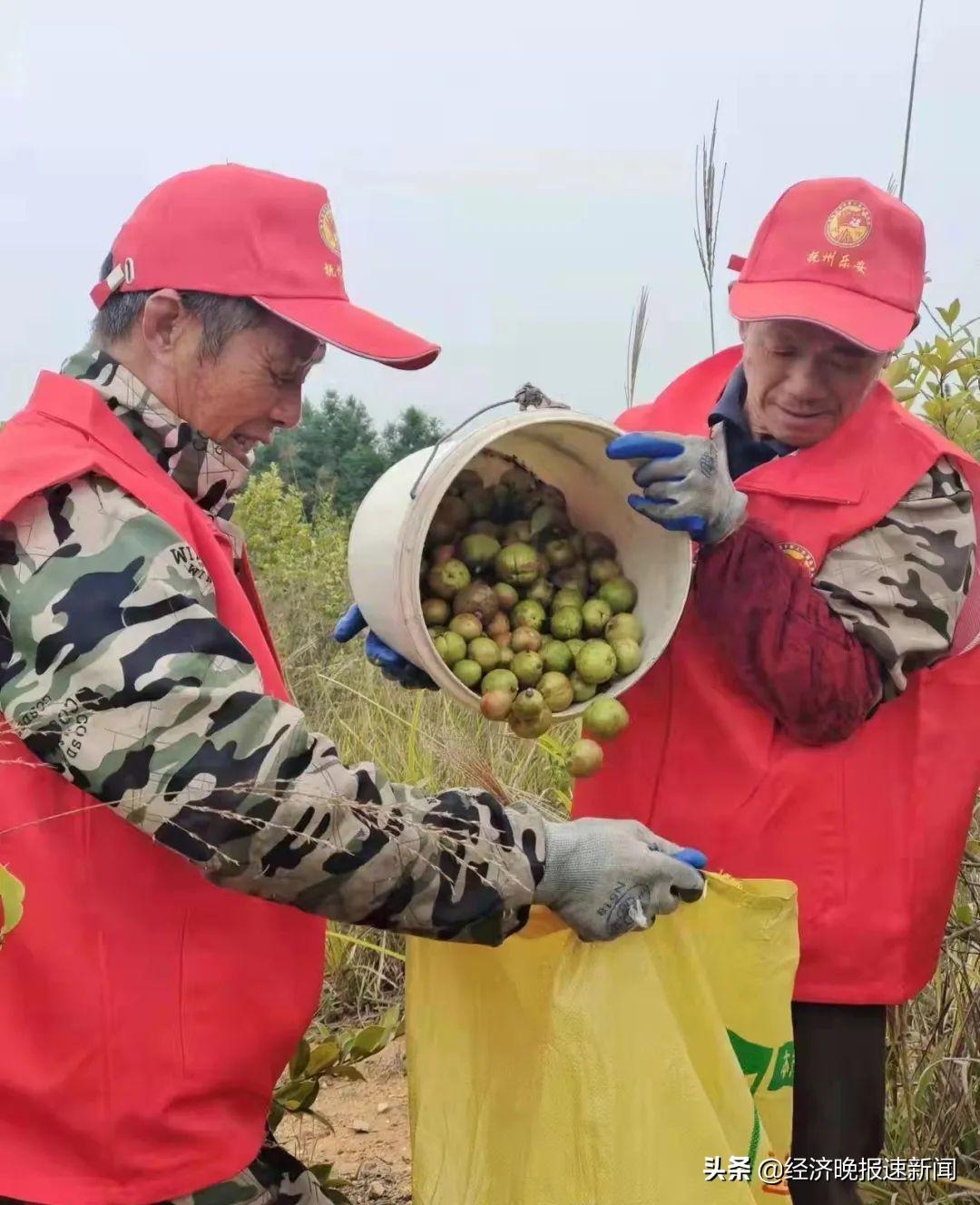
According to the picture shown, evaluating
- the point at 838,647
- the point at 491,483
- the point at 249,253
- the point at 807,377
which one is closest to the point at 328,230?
the point at 249,253

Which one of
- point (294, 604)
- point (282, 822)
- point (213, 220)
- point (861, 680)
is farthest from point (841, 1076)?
point (294, 604)

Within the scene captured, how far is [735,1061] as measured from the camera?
1.61 m

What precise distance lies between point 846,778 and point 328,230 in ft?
3.86

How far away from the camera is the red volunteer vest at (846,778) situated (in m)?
1.92

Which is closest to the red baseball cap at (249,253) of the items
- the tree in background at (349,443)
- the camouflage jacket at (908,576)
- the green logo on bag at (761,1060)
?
the camouflage jacket at (908,576)

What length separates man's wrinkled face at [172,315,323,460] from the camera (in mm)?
1590

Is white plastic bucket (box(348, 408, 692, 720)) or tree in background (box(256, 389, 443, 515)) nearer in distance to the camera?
white plastic bucket (box(348, 408, 692, 720))

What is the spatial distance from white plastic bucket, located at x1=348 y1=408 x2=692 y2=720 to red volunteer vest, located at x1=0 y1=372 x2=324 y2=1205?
269mm

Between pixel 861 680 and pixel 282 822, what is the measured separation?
3.01 ft

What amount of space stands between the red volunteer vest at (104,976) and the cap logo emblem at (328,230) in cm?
40

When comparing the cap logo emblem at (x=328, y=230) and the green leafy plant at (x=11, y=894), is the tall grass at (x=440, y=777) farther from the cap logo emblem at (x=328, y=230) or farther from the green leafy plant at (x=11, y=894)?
the green leafy plant at (x=11, y=894)

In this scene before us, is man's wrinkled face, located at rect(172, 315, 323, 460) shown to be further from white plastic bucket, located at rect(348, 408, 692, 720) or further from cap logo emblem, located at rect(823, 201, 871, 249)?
cap logo emblem, located at rect(823, 201, 871, 249)

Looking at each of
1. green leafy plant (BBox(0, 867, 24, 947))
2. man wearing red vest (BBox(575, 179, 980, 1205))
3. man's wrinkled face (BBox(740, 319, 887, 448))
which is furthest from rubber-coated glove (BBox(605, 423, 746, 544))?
green leafy plant (BBox(0, 867, 24, 947))

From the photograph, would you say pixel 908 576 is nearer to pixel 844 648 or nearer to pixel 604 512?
pixel 844 648
